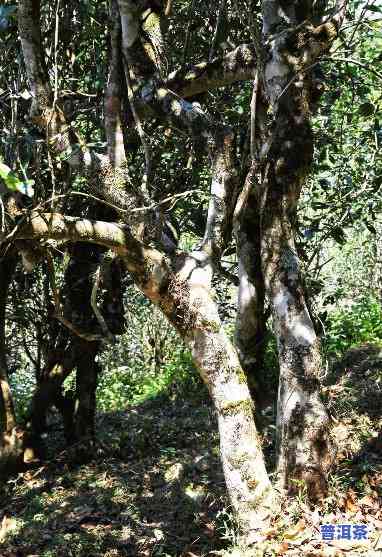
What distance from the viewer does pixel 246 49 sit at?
4531mm

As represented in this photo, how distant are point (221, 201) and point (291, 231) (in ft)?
1.85

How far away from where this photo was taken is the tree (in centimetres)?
387

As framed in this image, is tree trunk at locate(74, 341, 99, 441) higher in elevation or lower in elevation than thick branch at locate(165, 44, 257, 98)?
lower

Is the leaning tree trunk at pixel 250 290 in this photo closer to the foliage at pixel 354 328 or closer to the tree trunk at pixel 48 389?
the tree trunk at pixel 48 389

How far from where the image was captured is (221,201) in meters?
4.24

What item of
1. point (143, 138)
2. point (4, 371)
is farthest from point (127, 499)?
point (143, 138)

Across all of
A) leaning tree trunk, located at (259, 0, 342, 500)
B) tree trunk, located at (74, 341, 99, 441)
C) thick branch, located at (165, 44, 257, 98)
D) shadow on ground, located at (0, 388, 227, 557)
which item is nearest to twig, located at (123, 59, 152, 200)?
thick branch, located at (165, 44, 257, 98)

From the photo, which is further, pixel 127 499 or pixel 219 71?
pixel 127 499

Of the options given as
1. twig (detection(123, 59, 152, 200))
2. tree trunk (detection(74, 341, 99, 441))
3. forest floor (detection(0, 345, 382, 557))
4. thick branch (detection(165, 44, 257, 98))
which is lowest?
A: forest floor (detection(0, 345, 382, 557))

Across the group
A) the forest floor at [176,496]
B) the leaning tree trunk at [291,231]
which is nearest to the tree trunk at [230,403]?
the forest floor at [176,496]

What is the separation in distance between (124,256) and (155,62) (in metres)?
1.42

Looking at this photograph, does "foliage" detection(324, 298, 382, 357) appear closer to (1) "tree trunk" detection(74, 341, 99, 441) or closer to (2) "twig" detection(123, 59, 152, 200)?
(1) "tree trunk" detection(74, 341, 99, 441)

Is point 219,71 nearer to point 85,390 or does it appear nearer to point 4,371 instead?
point 4,371

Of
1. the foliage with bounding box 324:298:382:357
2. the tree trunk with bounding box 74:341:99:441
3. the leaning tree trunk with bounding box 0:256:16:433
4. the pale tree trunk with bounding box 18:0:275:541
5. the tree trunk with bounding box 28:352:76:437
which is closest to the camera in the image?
the pale tree trunk with bounding box 18:0:275:541
